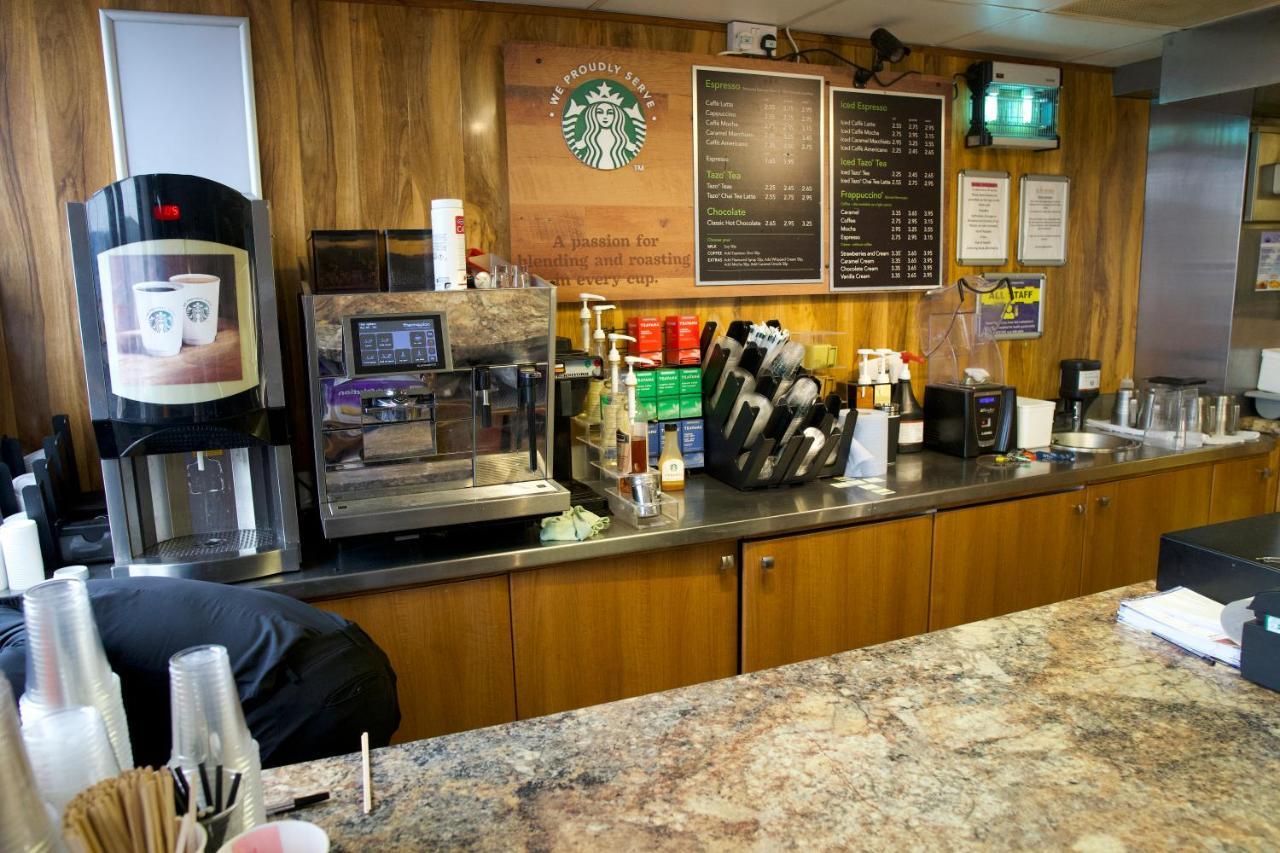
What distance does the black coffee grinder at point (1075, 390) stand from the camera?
11.5 feet

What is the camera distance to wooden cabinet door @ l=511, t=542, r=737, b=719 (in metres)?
2.17

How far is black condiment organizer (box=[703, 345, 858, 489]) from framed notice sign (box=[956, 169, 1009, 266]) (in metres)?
1.14

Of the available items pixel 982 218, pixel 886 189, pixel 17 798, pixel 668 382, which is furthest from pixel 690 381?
pixel 17 798

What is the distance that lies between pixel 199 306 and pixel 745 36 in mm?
1963

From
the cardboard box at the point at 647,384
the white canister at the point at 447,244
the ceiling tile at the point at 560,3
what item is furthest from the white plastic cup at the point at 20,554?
the ceiling tile at the point at 560,3

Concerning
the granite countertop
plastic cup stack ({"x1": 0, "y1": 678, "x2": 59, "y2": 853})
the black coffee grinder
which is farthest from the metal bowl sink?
plastic cup stack ({"x1": 0, "y1": 678, "x2": 59, "y2": 853})

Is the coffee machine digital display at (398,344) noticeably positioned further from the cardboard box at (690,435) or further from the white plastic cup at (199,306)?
the cardboard box at (690,435)

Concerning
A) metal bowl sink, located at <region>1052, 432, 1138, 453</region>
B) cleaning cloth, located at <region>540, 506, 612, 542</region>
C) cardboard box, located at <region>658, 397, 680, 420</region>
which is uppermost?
cardboard box, located at <region>658, 397, 680, 420</region>

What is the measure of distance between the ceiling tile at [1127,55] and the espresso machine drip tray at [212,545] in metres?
3.41

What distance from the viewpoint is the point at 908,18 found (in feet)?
9.28

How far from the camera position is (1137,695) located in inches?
50.7

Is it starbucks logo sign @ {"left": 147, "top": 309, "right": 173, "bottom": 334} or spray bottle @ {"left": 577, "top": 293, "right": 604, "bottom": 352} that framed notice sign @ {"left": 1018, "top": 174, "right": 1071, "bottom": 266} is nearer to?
spray bottle @ {"left": 577, "top": 293, "right": 604, "bottom": 352}

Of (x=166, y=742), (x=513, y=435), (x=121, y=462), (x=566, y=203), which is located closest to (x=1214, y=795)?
(x=166, y=742)

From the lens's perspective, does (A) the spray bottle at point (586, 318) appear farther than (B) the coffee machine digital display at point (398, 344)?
Yes
